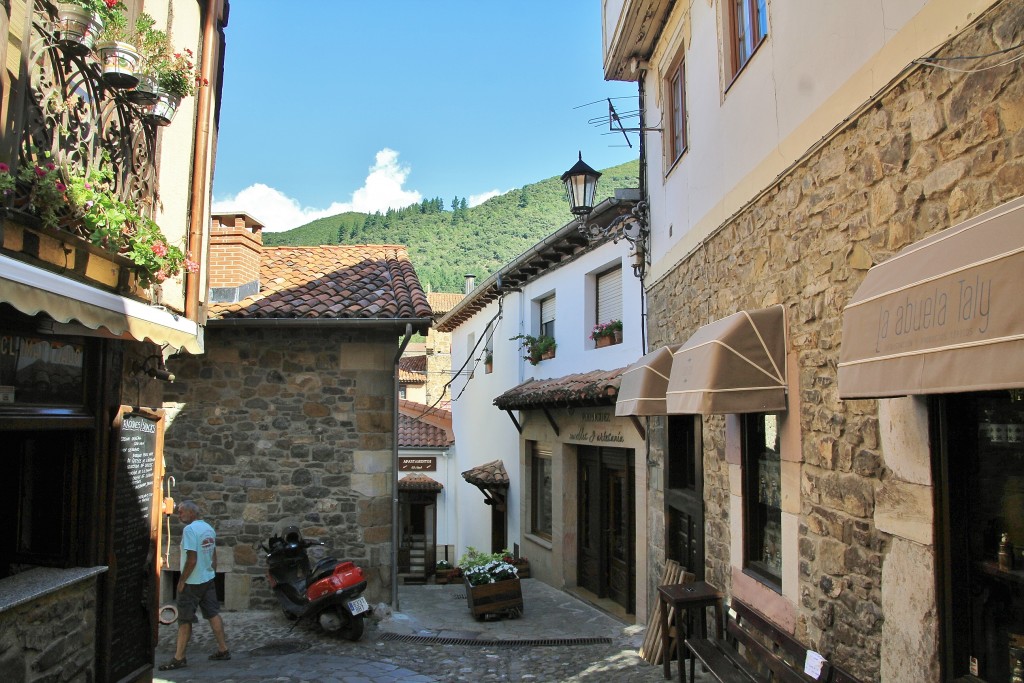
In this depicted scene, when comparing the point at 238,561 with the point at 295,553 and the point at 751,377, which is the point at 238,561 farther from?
the point at 751,377

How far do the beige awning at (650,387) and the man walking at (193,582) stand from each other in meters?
4.26

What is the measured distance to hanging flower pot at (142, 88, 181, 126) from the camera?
546cm

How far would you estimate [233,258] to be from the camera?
1016cm

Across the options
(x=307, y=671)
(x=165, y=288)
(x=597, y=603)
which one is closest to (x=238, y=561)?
(x=307, y=671)

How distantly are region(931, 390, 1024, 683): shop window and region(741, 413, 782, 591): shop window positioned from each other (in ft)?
6.79

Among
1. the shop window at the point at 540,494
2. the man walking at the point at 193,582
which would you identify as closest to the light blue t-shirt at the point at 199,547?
the man walking at the point at 193,582

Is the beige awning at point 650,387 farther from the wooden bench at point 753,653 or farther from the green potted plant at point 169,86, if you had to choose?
the green potted plant at point 169,86

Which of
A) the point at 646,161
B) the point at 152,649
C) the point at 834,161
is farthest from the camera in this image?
the point at 646,161

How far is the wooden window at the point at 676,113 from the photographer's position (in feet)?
26.7

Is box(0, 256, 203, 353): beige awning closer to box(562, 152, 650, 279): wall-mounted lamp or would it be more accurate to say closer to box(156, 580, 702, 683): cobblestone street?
box(156, 580, 702, 683): cobblestone street

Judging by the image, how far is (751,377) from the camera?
5.09 m

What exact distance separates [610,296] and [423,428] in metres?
12.6

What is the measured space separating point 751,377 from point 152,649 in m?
5.18

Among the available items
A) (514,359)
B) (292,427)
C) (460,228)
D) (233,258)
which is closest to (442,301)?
(514,359)
